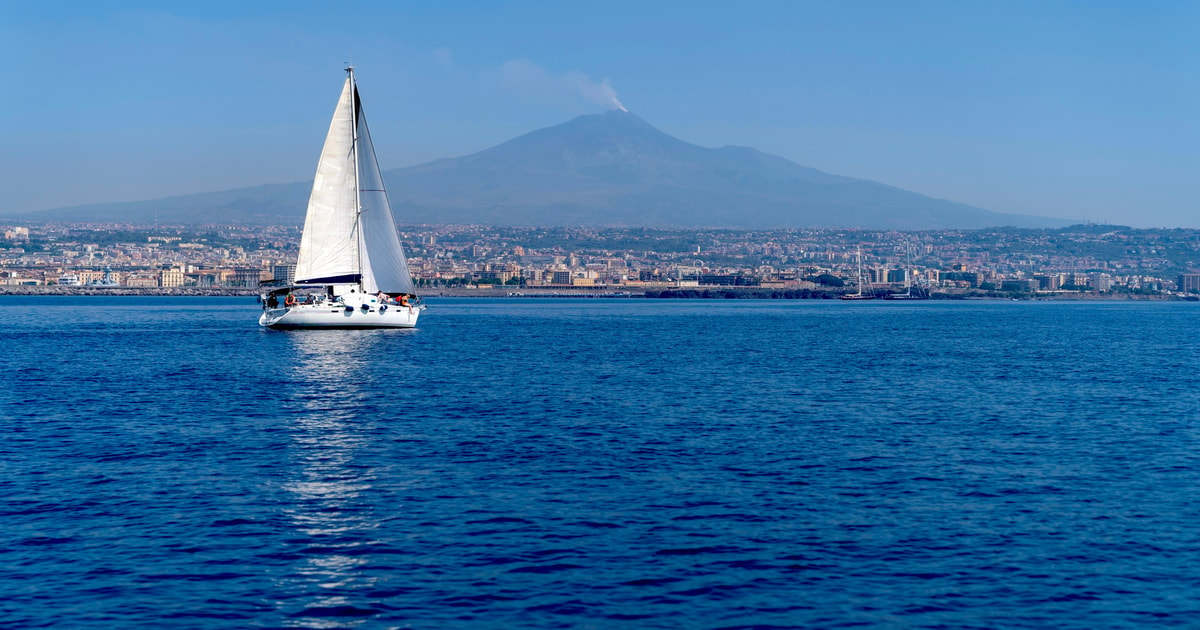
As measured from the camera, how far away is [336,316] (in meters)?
59.0

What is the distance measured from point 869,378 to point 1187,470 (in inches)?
684

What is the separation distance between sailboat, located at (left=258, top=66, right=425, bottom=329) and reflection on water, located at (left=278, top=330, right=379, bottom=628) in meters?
26.4

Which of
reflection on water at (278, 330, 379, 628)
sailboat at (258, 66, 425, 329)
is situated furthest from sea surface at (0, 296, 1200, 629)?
sailboat at (258, 66, 425, 329)

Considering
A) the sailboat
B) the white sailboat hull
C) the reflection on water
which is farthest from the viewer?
the sailboat

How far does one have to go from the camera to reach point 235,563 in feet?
45.3

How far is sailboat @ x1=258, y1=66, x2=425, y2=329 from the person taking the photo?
59.3 meters

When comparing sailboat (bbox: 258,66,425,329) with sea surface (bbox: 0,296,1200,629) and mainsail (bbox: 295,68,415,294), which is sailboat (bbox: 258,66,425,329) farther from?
sea surface (bbox: 0,296,1200,629)

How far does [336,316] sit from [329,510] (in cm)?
4343

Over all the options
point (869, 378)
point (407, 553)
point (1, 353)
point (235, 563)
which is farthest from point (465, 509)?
point (1, 353)

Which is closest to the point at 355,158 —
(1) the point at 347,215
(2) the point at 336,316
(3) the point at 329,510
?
(1) the point at 347,215

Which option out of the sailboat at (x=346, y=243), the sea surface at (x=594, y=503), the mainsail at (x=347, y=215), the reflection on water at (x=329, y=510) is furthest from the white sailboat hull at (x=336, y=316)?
the reflection on water at (x=329, y=510)

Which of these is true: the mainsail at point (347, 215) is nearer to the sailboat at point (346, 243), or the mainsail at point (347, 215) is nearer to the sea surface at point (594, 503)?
the sailboat at point (346, 243)

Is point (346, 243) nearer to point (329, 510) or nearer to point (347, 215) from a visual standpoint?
point (347, 215)

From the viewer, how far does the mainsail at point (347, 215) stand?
59438mm
